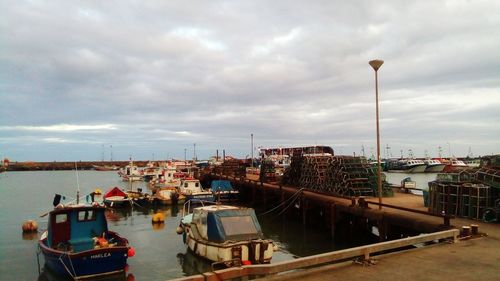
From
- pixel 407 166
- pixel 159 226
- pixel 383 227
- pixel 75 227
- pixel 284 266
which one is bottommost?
pixel 159 226

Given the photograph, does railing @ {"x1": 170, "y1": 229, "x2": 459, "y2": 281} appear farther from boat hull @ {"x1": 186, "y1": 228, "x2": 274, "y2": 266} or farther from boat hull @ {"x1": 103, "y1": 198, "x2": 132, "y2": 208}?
boat hull @ {"x1": 103, "y1": 198, "x2": 132, "y2": 208}

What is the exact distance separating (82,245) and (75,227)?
1.08 meters

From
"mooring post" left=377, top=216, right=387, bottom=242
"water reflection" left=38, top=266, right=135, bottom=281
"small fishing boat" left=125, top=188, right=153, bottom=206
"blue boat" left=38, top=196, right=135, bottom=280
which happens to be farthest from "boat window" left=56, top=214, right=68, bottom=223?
"small fishing boat" left=125, top=188, right=153, bottom=206

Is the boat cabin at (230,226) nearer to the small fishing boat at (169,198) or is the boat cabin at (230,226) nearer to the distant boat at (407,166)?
the small fishing boat at (169,198)

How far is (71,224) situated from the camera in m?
18.8

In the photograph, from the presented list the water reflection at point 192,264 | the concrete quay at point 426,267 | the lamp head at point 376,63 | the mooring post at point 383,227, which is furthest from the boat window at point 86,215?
the lamp head at point 376,63

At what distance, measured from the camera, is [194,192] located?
4512cm

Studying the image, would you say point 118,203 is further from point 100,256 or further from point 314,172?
point 100,256

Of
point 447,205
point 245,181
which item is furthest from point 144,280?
point 245,181

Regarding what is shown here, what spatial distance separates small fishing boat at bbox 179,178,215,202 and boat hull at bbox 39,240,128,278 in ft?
76.7

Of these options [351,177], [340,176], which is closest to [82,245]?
[340,176]

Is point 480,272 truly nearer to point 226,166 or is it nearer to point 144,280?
point 144,280

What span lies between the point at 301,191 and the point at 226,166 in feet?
119

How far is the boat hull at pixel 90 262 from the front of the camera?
1594 centimetres
